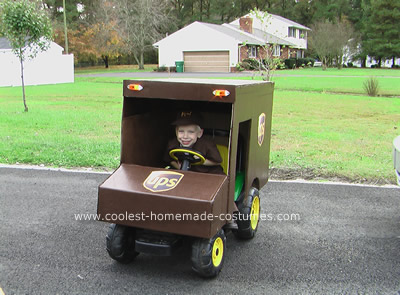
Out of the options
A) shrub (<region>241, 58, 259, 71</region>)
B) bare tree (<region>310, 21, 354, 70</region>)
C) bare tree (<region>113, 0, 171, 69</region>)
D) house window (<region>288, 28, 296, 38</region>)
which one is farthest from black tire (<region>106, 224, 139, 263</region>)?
house window (<region>288, 28, 296, 38</region>)

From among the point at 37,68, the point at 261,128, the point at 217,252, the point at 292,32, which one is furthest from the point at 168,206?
the point at 292,32

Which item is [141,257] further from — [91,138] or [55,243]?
[91,138]

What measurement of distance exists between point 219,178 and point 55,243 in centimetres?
181

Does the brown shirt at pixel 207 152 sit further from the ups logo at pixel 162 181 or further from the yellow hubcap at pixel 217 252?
the yellow hubcap at pixel 217 252

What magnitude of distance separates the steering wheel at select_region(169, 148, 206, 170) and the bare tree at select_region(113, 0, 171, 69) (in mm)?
46692

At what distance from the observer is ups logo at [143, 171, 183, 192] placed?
331 cm

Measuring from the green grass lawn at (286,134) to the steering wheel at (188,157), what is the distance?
10.5 ft

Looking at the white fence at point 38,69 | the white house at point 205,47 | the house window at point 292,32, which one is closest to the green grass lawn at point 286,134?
the white fence at point 38,69

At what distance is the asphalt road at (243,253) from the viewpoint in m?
3.33

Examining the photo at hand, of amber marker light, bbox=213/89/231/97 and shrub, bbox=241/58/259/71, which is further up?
shrub, bbox=241/58/259/71

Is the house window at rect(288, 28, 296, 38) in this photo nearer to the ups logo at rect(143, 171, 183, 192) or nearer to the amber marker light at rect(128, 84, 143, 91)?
the amber marker light at rect(128, 84, 143, 91)

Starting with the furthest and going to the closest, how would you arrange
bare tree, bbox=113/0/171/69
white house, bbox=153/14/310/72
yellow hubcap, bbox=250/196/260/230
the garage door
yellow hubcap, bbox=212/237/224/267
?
1. bare tree, bbox=113/0/171/69
2. the garage door
3. white house, bbox=153/14/310/72
4. yellow hubcap, bbox=250/196/260/230
5. yellow hubcap, bbox=212/237/224/267

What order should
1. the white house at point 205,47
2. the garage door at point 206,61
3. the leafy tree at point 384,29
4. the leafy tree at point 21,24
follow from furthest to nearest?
1. the leafy tree at point 384,29
2. the garage door at point 206,61
3. the white house at point 205,47
4. the leafy tree at point 21,24

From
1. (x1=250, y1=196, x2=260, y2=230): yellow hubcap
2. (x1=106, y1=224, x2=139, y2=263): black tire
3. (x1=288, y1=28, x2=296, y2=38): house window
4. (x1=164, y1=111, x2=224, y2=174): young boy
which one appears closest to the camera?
(x1=106, y1=224, x2=139, y2=263): black tire
